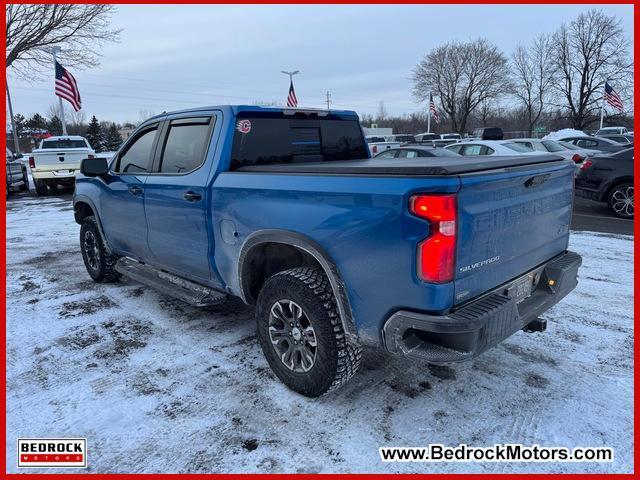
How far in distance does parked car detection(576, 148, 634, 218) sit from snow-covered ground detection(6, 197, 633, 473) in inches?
231

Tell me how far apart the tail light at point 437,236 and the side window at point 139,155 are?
10.1 ft

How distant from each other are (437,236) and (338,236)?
2.02 feet

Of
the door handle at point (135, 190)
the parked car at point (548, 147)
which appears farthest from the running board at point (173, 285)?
the parked car at point (548, 147)

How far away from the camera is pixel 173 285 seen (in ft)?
14.2

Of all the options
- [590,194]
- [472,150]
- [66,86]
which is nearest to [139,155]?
[590,194]

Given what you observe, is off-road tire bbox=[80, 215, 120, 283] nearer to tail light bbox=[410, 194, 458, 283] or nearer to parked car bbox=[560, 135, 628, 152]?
tail light bbox=[410, 194, 458, 283]

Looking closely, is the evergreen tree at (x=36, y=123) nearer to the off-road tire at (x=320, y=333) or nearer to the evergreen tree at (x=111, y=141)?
the evergreen tree at (x=111, y=141)

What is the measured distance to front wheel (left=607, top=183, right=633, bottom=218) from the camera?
30.8 ft

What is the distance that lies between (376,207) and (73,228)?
906 centimetres

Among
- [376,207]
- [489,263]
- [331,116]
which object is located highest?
[331,116]

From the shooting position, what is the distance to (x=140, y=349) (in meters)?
3.92

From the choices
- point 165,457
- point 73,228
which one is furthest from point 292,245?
point 73,228

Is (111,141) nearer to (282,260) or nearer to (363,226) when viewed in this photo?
(282,260)

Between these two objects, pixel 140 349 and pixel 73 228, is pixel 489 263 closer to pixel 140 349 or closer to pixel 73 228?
pixel 140 349
